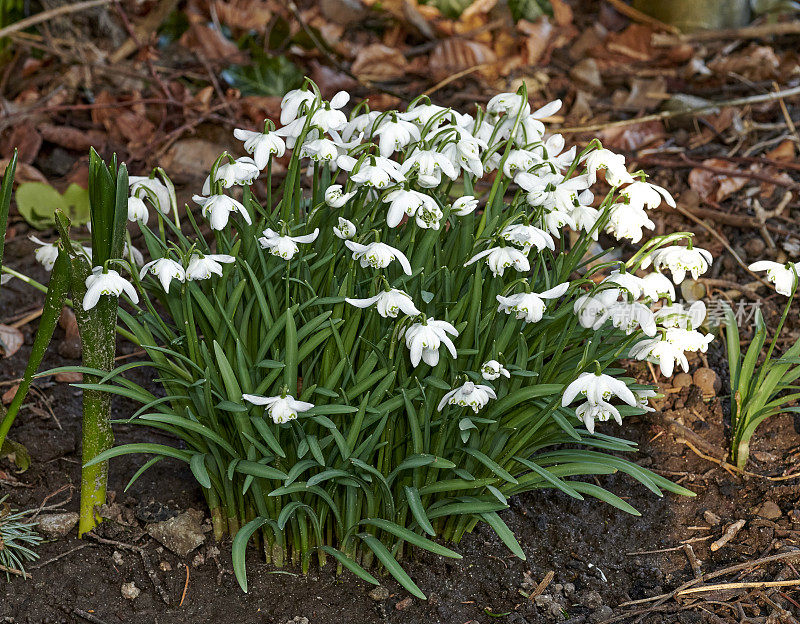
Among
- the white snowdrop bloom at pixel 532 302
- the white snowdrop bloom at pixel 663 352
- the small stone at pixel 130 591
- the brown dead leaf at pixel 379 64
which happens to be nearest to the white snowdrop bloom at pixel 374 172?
the white snowdrop bloom at pixel 532 302

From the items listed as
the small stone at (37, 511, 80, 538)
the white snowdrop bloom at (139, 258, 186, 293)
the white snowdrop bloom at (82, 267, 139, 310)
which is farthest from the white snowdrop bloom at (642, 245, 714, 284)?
the small stone at (37, 511, 80, 538)

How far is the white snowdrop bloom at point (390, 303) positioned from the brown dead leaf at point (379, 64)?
2.64m

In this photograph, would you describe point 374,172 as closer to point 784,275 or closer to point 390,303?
point 390,303

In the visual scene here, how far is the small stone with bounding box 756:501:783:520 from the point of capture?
6.98 ft

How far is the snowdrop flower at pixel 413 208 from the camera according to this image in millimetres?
1719

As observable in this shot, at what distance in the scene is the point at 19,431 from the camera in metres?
2.34

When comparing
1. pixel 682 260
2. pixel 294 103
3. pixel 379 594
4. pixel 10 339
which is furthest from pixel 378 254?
pixel 10 339

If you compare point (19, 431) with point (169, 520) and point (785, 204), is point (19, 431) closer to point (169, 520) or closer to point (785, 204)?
point (169, 520)

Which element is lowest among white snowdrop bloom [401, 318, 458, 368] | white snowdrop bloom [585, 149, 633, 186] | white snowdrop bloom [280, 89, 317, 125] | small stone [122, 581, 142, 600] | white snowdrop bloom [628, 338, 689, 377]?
small stone [122, 581, 142, 600]

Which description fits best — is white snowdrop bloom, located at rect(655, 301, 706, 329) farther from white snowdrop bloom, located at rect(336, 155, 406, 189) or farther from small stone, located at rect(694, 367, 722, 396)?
small stone, located at rect(694, 367, 722, 396)

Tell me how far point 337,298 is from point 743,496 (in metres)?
Answer: 1.24

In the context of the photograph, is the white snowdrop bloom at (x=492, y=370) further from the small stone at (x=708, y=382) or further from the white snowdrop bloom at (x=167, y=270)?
the small stone at (x=708, y=382)

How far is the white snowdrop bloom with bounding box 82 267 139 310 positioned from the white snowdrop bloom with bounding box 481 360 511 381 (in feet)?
2.42

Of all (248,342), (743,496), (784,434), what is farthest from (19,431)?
(784,434)
